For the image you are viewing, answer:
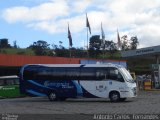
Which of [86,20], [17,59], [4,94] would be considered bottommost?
[4,94]

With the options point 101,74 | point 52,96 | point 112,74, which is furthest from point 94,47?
point 112,74

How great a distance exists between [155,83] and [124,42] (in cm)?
10898

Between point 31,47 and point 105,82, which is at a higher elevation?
point 31,47

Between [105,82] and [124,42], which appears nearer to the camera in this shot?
[105,82]

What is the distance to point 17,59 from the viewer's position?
5378 centimetres

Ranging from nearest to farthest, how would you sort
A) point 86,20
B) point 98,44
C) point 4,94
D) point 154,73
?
point 4,94 → point 154,73 → point 86,20 → point 98,44

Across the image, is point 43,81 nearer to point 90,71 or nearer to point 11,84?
point 90,71

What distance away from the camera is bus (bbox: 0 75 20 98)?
44000 mm

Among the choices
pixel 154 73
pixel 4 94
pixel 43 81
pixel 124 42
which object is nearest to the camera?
pixel 43 81

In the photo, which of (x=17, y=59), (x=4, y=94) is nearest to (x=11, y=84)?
(x=4, y=94)

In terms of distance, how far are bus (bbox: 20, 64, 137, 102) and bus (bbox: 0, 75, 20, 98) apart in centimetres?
A: 1054

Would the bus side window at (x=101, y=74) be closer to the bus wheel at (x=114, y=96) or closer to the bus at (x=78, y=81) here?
the bus at (x=78, y=81)

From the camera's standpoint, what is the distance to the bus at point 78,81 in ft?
102

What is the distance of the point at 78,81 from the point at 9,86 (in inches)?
541
